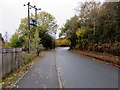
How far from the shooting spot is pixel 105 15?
1583 centimetres

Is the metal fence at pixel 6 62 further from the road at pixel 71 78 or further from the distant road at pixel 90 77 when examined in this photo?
the distant road at pixel 90 77

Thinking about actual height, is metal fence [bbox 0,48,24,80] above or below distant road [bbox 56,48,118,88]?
above

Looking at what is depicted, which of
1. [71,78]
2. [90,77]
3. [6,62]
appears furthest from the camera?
[6,62]

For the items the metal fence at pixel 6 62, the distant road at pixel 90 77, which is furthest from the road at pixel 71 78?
the metal fence at pixel 6 62

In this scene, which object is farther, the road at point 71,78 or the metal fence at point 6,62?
the metal fence at point 6,62

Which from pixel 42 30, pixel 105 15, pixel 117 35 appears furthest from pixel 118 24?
pixel 42 30

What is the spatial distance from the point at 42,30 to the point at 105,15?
22.8 m

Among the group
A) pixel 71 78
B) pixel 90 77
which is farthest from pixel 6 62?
pixel 90 77

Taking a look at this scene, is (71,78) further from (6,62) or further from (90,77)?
(6,62)

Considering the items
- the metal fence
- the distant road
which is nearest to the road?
the distant road

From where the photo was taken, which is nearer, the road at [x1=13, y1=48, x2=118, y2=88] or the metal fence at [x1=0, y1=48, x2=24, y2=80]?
the road at [x1=13, y1=48, x2=118, y2=88]

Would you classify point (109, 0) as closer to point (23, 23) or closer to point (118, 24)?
point (118, 24)

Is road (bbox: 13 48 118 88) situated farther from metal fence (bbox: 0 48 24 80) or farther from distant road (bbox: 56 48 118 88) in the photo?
metal fence (bbox: 0 48 24 80)

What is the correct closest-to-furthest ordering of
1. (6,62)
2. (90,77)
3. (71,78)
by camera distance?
(71,78) < (90,77) < (6,62)
